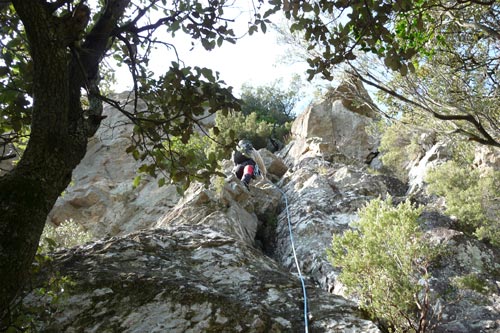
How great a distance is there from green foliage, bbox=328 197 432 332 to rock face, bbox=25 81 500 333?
0.97 ft

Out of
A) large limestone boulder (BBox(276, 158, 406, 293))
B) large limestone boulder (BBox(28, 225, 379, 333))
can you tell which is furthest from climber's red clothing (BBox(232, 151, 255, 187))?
large limestone boulder (BBox(28, 225, 379, 333))

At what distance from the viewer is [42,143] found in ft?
6.68

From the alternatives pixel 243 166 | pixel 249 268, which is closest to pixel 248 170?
pixel 243 166

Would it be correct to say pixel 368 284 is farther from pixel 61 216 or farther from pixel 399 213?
pixel 61 216

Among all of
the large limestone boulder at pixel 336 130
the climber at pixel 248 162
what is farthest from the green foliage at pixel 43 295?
the large limestone boulder at pixel 336 130

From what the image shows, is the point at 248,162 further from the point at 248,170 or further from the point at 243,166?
the point at 248,170

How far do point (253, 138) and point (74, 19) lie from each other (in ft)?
Answer: 52.2

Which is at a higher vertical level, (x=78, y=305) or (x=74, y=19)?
(x=74, y=19)

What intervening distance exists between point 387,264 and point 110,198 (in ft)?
38.6

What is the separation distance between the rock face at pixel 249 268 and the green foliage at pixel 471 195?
28 cm

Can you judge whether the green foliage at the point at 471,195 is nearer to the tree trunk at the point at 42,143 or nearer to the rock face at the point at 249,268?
the rock face at the point at 249,268

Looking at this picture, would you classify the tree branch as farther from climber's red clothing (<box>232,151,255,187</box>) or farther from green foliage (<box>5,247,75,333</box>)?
climber's red clothing (<box>232,151,255,187</box>)

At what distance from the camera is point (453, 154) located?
404 inches

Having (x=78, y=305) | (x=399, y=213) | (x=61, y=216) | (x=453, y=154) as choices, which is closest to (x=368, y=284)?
(x=399, y=213)
